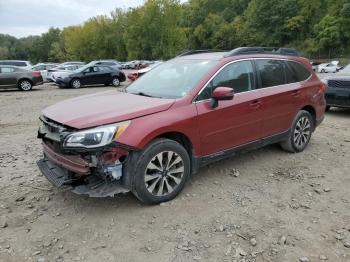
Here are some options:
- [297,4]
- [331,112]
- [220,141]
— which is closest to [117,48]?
[297,4]

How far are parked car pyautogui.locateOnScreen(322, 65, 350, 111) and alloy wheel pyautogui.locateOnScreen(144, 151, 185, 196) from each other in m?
6.75

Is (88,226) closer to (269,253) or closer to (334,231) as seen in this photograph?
(269,253)

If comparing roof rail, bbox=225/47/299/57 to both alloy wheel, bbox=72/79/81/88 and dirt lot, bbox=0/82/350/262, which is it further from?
alloy wheel, bbox=72/79/81/88

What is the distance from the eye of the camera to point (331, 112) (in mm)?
10086

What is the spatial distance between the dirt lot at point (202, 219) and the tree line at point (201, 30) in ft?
179

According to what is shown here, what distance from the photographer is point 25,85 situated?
58.7 feet

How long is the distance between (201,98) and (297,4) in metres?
78.5

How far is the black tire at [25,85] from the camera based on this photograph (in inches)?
698

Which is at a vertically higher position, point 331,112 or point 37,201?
point 37,201

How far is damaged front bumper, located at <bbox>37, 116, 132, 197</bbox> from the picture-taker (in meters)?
3.56

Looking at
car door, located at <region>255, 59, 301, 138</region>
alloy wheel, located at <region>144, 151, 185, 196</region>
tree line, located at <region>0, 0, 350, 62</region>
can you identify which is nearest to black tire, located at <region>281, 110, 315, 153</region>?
car door, located at <region>255, 59, 301, 138</region>

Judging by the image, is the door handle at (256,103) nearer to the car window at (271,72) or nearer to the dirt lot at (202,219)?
the car window at (271,72)

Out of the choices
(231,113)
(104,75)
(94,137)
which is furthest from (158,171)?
(104,75)

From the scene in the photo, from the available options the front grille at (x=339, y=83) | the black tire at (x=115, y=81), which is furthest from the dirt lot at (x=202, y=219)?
the black tire at (x=115, y=81)
